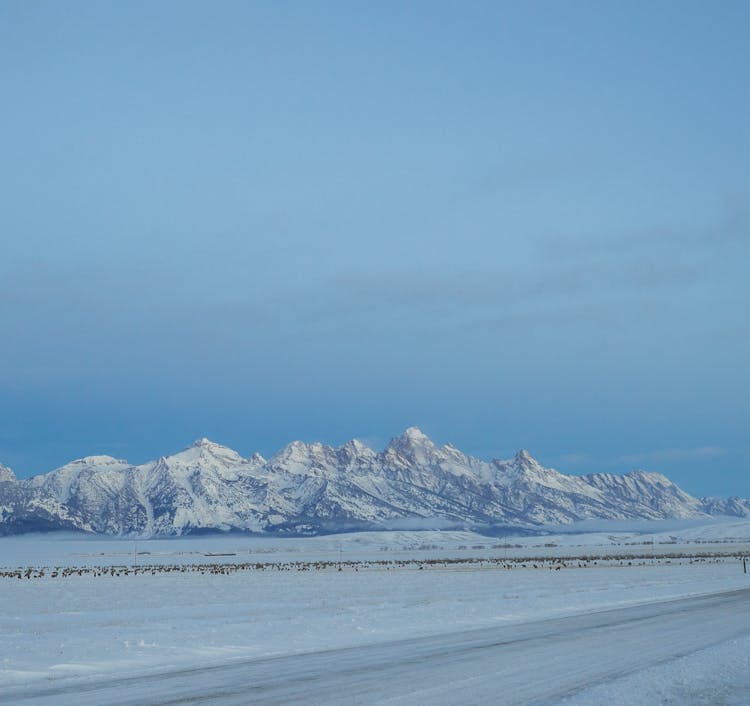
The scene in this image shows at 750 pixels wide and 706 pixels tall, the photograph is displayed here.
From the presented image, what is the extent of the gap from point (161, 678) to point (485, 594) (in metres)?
32.2

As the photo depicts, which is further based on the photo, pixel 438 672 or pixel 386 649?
pixel 386 649

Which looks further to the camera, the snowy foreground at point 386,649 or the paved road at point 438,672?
the snowy foreground at point 386,649

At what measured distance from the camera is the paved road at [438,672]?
17.0 m

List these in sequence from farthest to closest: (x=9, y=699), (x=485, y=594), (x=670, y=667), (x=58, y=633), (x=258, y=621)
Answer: (x=485, y=594) → (x=258, y=621) → (x=58, y=633) → (x=670, y=667) → (x=9, y=699)

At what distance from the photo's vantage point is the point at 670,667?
20453 millimetres

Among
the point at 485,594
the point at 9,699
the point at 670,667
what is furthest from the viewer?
the point at 485,594

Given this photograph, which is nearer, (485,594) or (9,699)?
(9,699)

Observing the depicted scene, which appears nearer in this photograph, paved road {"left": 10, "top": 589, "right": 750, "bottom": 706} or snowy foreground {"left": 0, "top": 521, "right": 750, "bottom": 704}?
paved road {"left": 10, "top": 589, "right": 750, "bottom": 706}

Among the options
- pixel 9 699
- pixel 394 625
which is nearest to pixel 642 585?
pixel 394 625

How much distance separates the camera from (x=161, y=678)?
19.5 metres

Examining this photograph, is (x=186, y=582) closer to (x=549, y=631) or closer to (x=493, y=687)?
(x=549, y=631)

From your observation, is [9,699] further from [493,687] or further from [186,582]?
[186,582]

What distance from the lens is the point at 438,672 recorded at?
65.4 ft

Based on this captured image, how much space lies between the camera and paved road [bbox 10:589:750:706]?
1700 centimetres
